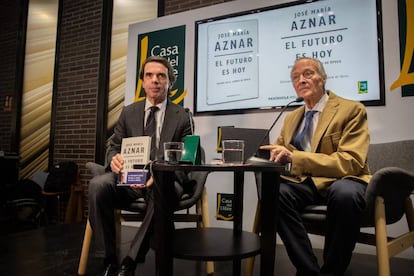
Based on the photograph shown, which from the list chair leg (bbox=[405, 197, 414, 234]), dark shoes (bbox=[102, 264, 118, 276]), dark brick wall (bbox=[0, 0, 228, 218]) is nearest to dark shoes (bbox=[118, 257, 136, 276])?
dark shoes (bbox=[102, 264, 118, 276])

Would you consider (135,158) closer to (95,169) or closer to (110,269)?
(95,169)

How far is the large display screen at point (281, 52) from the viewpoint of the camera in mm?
2152

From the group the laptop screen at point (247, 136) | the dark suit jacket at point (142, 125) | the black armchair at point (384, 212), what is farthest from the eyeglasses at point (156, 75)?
the black armchair at point (384, 212)

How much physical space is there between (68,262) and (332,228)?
1.65 metres

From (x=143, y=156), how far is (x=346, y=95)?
150 centimetres

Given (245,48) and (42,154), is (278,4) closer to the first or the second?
(245,48)

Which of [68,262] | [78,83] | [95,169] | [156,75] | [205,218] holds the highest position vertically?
[78,83]

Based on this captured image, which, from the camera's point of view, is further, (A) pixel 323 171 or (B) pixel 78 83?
(B) pixel 78 83

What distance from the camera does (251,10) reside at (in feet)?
8.59

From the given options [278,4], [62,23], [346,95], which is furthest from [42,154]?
[346,95]

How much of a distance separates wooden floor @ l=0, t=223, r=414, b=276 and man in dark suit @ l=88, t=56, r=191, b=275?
38 centimetres

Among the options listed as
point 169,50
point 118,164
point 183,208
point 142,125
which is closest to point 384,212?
point 183,208

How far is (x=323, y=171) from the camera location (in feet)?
4.94

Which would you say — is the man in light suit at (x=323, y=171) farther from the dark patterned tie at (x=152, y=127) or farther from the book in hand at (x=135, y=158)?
the dark patterned tie at (x=152, y=127)
